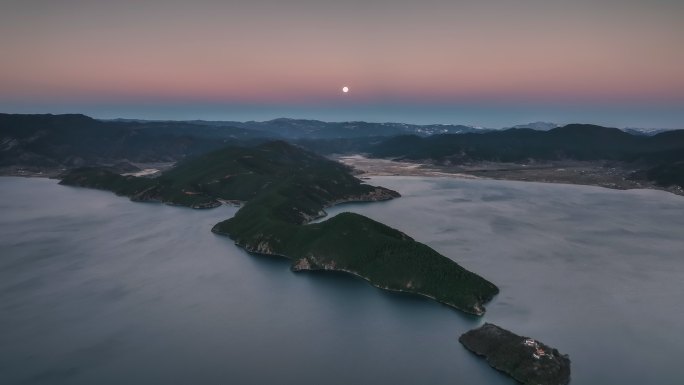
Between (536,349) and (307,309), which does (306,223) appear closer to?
(307,309)

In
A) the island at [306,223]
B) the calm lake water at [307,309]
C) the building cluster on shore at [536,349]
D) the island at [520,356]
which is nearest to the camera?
the island at [520,356]

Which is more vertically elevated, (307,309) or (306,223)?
(306,223)

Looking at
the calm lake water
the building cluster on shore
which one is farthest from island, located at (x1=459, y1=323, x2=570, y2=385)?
the calm lake water

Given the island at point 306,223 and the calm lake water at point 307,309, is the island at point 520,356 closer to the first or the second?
the calm lake water at point 307,309

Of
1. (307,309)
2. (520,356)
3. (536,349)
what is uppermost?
(536,349)

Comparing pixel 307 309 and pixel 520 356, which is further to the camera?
pixel 307 309

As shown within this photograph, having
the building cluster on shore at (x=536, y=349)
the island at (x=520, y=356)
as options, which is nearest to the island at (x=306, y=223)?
the island at (x=520, y=356)

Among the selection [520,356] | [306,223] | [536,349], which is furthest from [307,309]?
[306,223]
